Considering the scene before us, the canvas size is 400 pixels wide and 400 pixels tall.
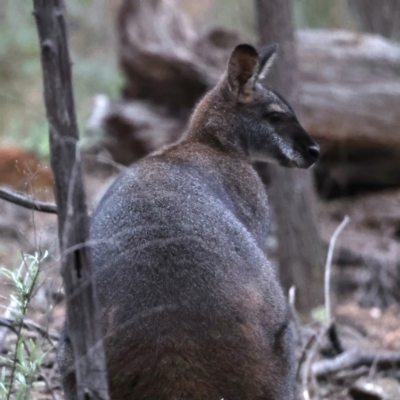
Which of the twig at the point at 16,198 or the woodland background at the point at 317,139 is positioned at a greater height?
the twig at the point at 16,198

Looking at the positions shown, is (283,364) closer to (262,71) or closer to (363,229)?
(262,71)

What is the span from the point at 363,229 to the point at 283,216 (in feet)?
9.00

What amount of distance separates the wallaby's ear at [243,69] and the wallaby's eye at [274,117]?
0.67 feet

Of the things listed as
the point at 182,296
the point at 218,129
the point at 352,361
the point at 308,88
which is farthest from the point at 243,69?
the point at 308,88

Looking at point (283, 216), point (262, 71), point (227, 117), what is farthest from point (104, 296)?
point (283, 216)

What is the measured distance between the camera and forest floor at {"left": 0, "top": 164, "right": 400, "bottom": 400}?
5.32 m

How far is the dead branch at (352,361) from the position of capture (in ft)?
18.2

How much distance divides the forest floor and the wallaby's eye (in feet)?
5.15

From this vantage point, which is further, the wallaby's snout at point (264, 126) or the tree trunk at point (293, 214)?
the tree trunk at point (293, 214)

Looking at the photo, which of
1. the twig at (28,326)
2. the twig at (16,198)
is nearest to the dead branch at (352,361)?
the twig at (28,326)

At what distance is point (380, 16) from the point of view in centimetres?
1187

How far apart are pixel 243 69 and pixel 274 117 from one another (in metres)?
0.39

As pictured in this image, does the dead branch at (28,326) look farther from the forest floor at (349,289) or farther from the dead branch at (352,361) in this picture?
the dead branch at (352,361)

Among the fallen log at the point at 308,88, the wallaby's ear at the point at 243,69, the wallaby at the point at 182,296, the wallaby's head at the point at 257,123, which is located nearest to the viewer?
the wallaby at the point at 182,296
